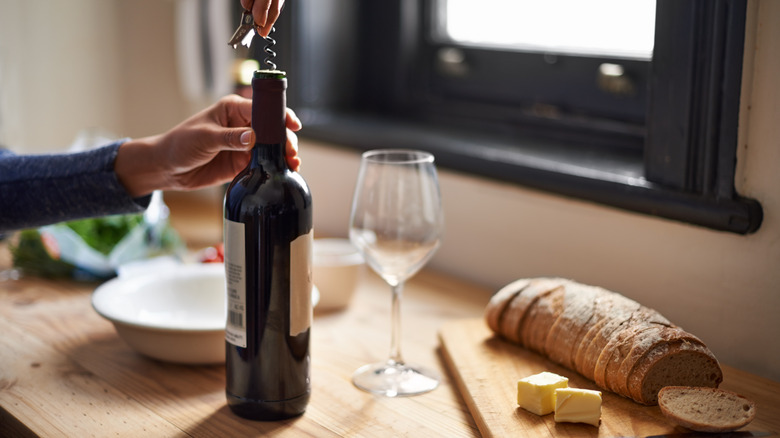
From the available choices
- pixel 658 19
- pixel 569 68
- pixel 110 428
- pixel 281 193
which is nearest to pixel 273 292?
pixel 281 193

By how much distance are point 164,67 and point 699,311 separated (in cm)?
165

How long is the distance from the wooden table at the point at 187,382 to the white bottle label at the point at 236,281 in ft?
0.35

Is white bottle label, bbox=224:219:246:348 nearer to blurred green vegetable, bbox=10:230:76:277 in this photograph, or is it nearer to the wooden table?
the wooden table

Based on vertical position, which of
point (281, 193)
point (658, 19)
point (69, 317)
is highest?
point (658, 19)

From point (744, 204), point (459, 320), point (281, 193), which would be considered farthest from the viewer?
point (459, 320)

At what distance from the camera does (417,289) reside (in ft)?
4.52

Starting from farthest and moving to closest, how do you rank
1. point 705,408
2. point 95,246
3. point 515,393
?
1. point 95,246
2. point 515,393
3. point 705,408

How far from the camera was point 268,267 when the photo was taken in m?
0.84

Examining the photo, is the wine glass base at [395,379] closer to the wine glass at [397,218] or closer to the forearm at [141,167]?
the wine glass at [397,218]

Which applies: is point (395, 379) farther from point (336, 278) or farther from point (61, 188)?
point (61, 188)

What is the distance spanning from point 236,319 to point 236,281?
4cm

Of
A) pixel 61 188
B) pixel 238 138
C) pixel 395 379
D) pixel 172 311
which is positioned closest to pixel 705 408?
pixel 395 379

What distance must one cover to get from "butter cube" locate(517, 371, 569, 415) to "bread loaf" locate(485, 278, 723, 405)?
0.23ft

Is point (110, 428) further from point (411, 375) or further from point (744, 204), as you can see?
point (744, 204)
